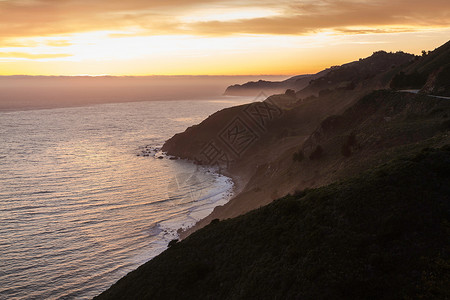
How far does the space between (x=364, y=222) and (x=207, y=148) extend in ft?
295

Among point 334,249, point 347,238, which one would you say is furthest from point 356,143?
point 334,249

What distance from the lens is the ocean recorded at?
140ft

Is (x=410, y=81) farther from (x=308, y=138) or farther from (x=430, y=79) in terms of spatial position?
(x=308, y=138)

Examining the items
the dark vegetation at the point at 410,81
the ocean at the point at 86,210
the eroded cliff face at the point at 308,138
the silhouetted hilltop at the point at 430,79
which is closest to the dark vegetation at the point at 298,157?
the eroded cliff face at the point at 308,138

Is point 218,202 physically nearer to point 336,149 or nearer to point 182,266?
point 336,149

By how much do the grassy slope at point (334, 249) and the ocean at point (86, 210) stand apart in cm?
1426

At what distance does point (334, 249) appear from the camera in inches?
845

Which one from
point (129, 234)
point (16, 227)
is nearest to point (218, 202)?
point (129, 234)

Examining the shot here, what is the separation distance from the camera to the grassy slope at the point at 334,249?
739 inches

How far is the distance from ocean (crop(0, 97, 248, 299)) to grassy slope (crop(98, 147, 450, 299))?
14.3 meters

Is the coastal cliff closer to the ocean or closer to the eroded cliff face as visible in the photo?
the eroded cliff face

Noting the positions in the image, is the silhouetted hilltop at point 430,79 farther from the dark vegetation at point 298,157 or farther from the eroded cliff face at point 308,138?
the dark vegetation at point 298,157

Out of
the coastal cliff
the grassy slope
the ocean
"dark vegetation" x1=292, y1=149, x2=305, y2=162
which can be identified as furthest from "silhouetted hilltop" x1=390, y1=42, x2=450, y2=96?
the ocean

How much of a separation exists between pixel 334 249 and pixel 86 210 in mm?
52277
